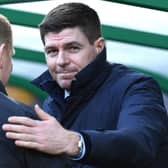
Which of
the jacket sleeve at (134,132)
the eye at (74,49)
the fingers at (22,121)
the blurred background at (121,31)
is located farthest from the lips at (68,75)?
the blurred background at (121,31)

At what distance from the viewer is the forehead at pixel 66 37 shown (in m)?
2.92

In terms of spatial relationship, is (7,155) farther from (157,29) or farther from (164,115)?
(157,29)

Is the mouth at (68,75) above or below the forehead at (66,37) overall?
below

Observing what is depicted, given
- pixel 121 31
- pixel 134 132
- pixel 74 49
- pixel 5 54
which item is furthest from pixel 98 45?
pixel 121 31

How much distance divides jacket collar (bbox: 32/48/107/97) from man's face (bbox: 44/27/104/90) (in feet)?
0.10

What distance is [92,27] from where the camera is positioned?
302 centimetres

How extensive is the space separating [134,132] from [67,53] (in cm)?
76

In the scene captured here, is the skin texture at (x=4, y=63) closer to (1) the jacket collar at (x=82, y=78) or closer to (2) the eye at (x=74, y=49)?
(1) the jacket collar at (x=82, y=78)

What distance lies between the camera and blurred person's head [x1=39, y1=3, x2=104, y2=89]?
291 cm

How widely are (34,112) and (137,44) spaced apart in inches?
143

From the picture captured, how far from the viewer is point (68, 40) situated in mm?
2932

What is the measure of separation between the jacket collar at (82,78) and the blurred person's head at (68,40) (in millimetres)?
32

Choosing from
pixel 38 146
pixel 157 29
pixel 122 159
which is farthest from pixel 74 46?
pixel 157 29

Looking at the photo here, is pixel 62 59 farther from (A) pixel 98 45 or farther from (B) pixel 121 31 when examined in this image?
(B) pixel 121 31
